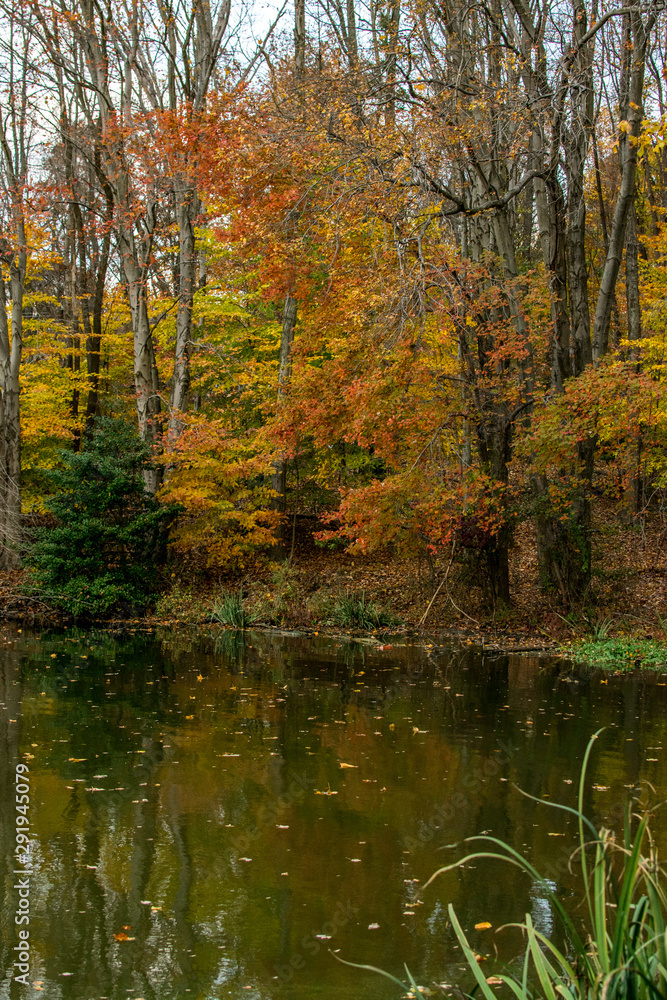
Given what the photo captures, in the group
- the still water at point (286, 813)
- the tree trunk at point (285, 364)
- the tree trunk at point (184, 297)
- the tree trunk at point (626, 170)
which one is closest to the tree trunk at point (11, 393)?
the tree trunk at point (184, 297)

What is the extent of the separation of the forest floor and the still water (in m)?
3.23

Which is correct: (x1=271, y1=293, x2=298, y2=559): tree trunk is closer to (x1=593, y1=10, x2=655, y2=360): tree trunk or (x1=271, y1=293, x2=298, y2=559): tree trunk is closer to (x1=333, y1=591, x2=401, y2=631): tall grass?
(x1=333, y1=591, x2=401, y2=631): tall grass

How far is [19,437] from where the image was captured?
1894cm

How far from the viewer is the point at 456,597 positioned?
15.9 m

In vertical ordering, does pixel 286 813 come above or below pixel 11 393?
below

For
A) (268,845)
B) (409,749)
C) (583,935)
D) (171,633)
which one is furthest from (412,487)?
(583,935)

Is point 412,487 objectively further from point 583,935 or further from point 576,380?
point 583,935

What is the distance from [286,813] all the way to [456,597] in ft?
34.4

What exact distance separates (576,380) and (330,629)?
20.1 ft

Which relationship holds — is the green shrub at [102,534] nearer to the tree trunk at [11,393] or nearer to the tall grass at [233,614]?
the tall grass at [233,614]

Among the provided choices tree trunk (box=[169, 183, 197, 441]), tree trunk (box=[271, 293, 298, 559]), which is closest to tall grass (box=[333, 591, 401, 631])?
tree trunk (box=[271, 293, 298, 559])

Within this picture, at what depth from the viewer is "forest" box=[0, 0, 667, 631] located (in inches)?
514

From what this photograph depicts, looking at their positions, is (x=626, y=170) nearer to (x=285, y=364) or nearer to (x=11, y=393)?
(x=285, y=364)

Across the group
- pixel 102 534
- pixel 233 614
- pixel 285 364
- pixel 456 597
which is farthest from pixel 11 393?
pixel 456 597
